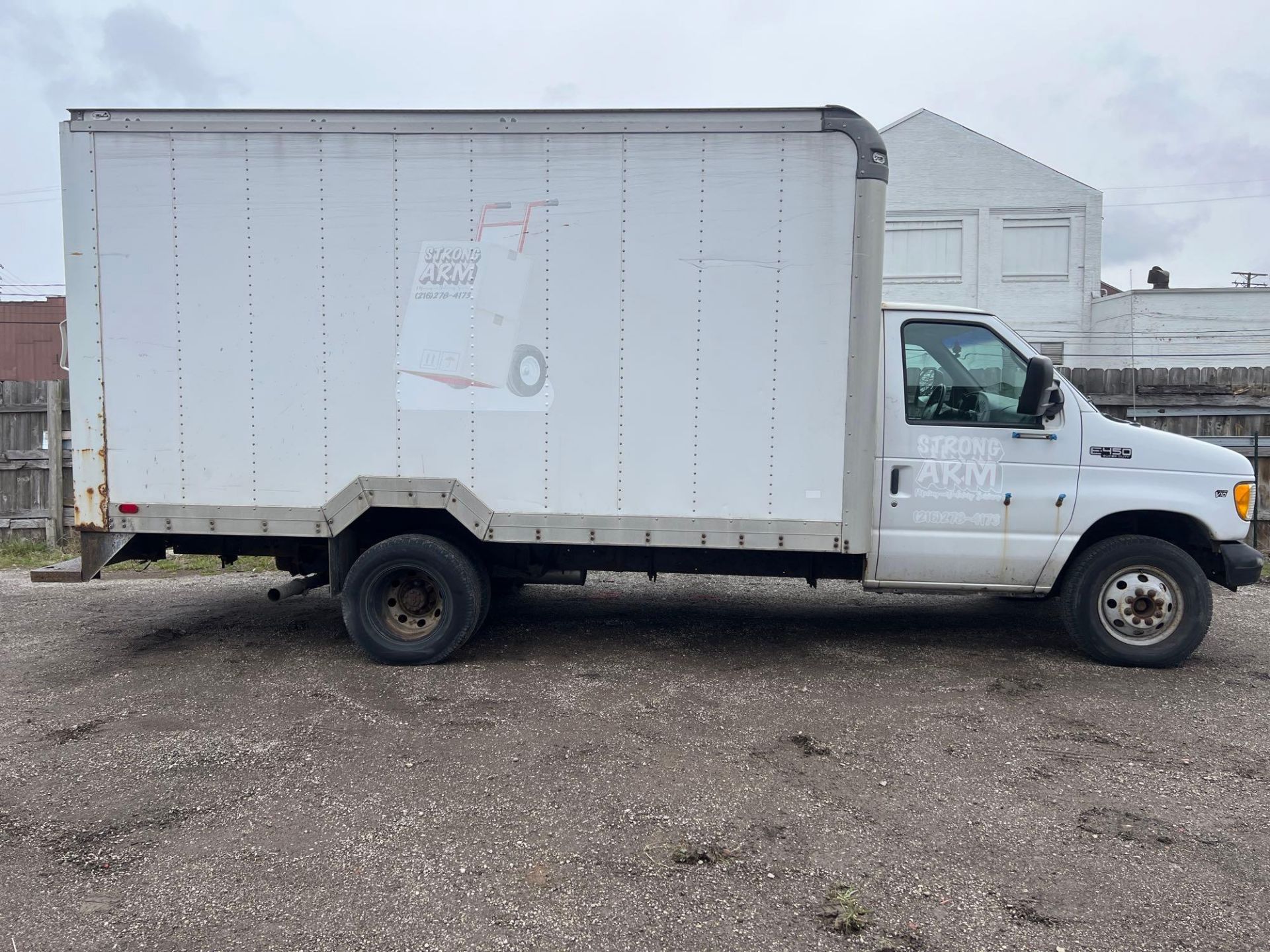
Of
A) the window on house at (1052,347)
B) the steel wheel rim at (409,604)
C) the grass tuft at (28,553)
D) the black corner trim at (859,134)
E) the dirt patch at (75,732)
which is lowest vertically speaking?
the dirt patch at (75,732)

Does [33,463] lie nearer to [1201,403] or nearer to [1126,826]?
[1126,826]

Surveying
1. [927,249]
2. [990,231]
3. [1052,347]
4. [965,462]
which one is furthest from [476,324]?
[1052,347]

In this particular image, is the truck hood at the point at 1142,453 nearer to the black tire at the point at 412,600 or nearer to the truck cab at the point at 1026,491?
the truck cab at the point at 1026,491

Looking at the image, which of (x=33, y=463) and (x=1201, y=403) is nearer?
(x=1201, y=403)

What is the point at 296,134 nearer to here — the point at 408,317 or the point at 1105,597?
the point at 408,317

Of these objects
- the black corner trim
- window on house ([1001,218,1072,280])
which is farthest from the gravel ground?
window on house ([1001,218,1072,280])

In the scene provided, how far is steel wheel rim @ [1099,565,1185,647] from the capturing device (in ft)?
17.8

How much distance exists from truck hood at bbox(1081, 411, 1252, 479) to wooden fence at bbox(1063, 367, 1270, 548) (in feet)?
13.2

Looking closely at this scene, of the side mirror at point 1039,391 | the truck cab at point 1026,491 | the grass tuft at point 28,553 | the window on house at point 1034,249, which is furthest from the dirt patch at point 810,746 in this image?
the window on house at point 1034,249

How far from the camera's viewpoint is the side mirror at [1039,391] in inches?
204

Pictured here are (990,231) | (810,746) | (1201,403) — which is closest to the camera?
(810,746)

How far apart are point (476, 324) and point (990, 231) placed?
24589 millimetres

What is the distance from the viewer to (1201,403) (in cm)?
930

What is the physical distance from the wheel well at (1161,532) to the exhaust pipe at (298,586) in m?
5.12
